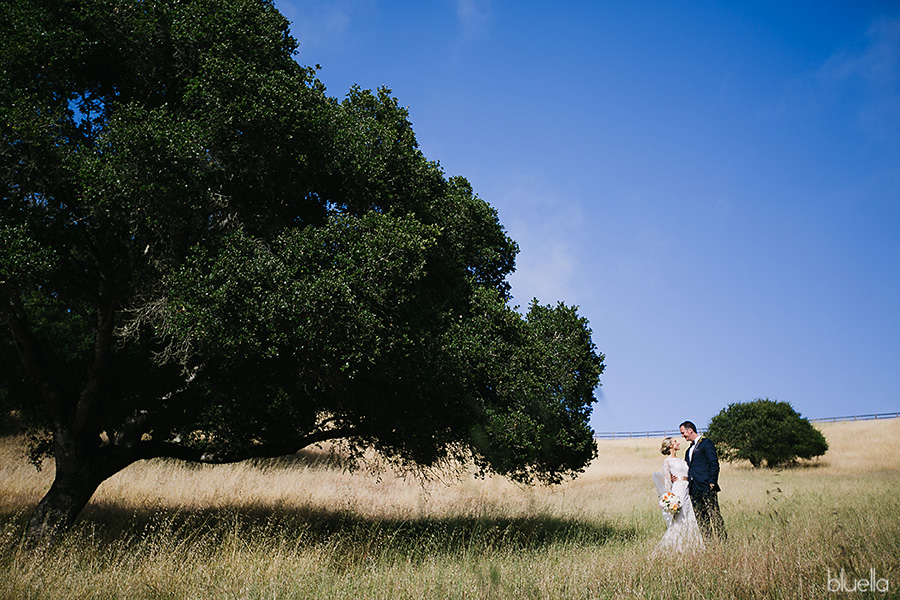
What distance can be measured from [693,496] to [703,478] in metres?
0.47

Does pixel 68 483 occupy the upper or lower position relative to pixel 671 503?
lower

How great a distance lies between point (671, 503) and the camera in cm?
912

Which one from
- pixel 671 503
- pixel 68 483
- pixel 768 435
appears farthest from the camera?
pixel 768 435

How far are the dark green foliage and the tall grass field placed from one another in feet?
48.9

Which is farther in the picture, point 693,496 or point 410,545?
point 410,545

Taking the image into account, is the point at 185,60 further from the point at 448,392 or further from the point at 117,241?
the point at 448,392

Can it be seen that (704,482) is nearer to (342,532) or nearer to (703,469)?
(703,469)

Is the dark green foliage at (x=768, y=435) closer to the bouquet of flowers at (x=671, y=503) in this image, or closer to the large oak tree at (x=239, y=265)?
the large oak tree at (x=239, y=265)

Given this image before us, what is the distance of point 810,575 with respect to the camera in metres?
6.22

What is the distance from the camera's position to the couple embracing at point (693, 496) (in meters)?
9.02

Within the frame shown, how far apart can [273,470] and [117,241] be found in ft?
47.8

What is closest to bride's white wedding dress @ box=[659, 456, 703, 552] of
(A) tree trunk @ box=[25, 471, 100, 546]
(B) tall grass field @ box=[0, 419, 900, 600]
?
(B) tall grass field @ box=[0, 419, 900, 600]

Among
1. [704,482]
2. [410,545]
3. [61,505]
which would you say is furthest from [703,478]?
[61,505]

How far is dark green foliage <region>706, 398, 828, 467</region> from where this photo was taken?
33.7 metres
